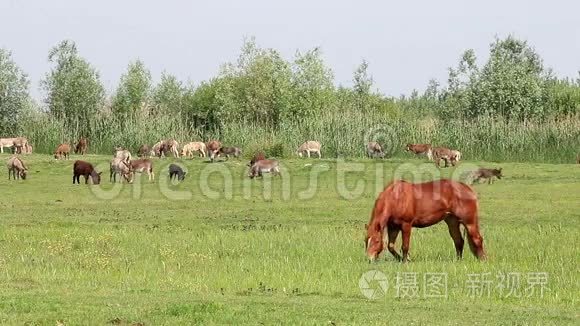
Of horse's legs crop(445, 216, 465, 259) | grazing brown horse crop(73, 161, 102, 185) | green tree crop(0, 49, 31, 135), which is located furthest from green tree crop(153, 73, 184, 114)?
horse's legs crop(445, 216, 465, 259)

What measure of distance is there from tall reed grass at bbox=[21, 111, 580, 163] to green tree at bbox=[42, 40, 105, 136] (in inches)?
330

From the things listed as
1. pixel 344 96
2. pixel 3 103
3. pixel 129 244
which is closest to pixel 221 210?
pixel 129 244

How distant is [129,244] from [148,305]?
7.90m

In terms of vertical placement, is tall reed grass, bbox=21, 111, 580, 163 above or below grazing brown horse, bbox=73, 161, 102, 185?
above

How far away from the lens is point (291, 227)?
24.7 metres

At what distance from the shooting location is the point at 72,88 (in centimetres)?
6725

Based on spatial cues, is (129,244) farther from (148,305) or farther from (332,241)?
(148,305)

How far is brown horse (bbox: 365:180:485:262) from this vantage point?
1734cm

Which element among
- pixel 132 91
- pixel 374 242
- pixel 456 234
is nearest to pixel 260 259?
pixel 374 242

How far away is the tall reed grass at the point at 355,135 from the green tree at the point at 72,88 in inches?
330

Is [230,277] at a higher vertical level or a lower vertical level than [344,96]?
lower

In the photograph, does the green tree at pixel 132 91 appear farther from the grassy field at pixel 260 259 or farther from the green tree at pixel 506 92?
the grassy field at pixel 260 259

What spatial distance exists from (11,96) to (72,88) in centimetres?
655

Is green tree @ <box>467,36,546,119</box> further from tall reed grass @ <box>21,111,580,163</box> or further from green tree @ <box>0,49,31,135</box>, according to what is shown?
green tree @ <box>0,49,31,135</box>
